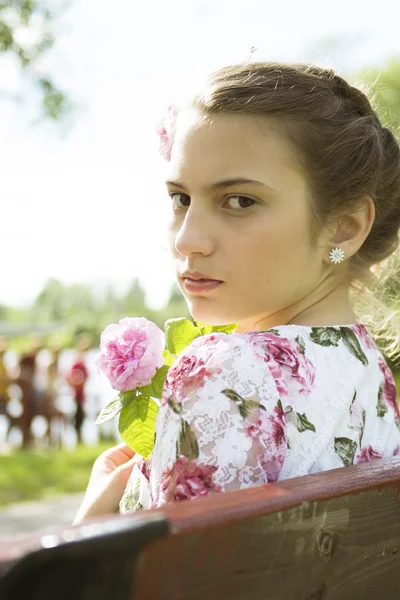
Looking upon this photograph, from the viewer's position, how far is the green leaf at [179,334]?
83.9 inches

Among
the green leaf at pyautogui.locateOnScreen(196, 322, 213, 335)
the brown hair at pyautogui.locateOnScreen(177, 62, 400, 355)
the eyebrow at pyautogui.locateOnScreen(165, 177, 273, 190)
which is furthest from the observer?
the green leaf at pyautogui.locateOnScreen(196, 322, 213, 335)

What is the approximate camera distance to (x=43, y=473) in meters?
→ 10.0

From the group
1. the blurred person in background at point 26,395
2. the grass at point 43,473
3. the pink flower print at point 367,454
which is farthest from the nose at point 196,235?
the blurred person in background at point 26,395

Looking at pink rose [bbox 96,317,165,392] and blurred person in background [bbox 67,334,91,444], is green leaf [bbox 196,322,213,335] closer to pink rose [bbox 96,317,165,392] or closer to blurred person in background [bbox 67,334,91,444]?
pink rose [bbox 96,317,165,392]

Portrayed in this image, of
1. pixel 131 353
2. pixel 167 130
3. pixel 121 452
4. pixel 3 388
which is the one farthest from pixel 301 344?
pixel 3 388

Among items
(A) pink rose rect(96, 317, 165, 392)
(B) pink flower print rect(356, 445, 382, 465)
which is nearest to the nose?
(A) pink rose rect(96, 317, 165, 392)

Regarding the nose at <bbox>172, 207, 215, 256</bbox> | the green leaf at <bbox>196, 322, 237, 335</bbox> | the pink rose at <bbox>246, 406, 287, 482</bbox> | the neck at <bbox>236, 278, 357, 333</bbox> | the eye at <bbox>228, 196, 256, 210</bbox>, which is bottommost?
the pink rose at <bbox>246, 406, 287, 482</bbox>

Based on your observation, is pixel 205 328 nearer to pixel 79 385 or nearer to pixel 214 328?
pixel 214 328

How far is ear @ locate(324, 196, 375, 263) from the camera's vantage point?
206cm

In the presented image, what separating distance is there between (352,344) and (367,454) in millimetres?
246

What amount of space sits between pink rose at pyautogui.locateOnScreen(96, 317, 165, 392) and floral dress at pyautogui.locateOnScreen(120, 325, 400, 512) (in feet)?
A: 0.67

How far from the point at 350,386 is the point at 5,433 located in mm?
13586

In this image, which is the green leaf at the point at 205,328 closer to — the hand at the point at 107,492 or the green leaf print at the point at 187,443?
the hand at the point at 107,492

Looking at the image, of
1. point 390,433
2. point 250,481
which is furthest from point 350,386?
point 250,481
